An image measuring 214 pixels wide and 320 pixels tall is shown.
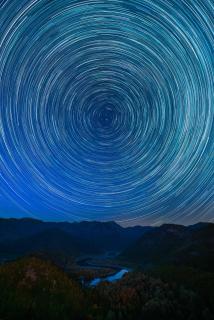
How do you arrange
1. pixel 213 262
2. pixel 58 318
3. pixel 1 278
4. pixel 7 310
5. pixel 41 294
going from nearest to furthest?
pixel 7 310, pixel 58 318, pixel 41 294, pixel 1 278, pixel 213 262

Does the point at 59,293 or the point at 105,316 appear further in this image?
the point at 59,293

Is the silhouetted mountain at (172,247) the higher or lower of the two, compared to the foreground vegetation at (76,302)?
higher

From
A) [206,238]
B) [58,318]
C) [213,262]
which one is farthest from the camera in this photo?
[206,238]

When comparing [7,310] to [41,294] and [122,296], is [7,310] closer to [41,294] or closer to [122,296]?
[41,294]

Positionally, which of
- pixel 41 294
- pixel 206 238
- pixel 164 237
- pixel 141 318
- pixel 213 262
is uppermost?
pixel 164 237

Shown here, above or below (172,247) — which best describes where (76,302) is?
below

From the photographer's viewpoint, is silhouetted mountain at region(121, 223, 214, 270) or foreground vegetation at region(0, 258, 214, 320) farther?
silhouetted mountain at region(121, 223, 214, 270)

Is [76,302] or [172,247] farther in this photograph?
[172,247]

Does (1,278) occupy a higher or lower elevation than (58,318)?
higher

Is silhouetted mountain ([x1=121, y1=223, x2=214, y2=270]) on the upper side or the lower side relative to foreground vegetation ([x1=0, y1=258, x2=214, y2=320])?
upper

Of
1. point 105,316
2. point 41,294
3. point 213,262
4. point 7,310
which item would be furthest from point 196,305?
point 213,262

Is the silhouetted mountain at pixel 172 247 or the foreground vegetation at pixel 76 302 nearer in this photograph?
the foreground vegetation at pixel 76 302
